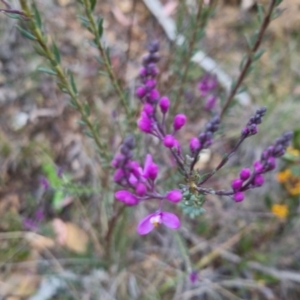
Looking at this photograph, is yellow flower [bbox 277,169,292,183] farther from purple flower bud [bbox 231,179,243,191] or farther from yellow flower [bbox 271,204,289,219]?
purple flower bud [bbox 231,179,243,191]

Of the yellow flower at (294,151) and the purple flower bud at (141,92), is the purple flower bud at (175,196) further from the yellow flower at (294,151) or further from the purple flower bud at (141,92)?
the yellow flower at (294,151)

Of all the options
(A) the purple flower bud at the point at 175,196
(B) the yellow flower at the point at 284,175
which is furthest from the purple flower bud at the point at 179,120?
(B) the yellow flower at the point at 284,175

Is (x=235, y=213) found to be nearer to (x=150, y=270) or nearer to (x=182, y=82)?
(x=150, y=270)

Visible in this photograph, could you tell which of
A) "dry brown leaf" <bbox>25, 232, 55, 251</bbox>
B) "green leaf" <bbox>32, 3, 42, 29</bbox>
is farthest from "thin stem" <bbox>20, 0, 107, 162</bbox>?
"dry brown leaf" <bbox>25, 232, 55, 251</bbox>

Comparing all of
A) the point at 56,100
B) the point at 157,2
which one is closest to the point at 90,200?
the point at 56,100

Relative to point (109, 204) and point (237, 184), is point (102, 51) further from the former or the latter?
point (109, 204)

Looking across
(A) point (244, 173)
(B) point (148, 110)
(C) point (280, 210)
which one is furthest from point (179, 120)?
(C) point (280, 210)

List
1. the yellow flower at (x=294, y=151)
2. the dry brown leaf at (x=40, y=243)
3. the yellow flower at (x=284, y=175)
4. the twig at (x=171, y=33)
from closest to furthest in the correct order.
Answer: the yellow flower at (x=294, y=151) → the yellow flower at (x=284, y=175) → the dry brown leaf at (x=40, y=243) → the twig at (x=171, y=33)
